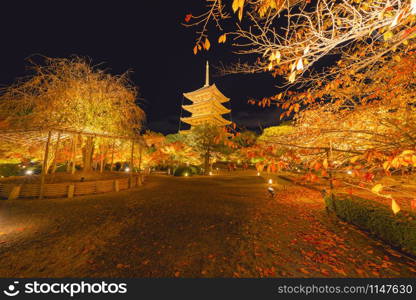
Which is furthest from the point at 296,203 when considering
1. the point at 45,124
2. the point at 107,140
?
the point at 45,124

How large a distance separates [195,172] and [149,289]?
19.9 m

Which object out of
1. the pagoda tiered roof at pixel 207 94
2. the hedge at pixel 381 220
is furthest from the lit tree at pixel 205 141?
the hedge at pixel 381 220

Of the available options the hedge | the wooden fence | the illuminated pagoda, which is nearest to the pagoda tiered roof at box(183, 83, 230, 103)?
the illuminated pagoda

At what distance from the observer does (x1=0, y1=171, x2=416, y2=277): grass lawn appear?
9.62ft

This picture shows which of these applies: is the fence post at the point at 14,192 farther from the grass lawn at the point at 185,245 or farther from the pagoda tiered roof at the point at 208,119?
the pagoda tiered roof at the point at 208,119

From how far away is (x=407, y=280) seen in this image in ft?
9.07

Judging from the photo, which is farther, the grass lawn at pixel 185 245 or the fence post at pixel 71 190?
the fence post at pixel 71 190

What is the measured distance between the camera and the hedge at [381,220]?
3471mm

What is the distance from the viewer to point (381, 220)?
412cm

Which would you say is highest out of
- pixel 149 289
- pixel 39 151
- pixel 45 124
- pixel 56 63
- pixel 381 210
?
pixel 56 63

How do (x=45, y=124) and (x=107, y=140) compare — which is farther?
(x=107, y=140)

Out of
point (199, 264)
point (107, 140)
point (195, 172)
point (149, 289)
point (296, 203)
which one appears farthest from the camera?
point (195, 172)

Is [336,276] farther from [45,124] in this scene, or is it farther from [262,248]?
[45,124]

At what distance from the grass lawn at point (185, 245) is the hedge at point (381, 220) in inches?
10.7
